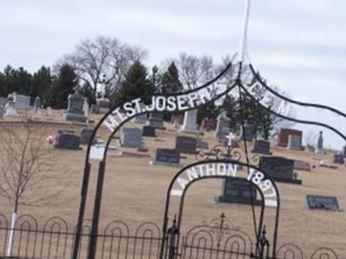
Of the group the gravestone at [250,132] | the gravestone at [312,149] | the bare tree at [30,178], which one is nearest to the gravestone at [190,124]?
the gravestone at [250,132]

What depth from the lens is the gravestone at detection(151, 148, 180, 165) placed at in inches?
1147

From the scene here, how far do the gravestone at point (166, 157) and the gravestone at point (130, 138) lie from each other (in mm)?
3731

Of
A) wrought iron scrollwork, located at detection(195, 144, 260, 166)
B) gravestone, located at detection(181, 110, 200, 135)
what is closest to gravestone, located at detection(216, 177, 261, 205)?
wrought iron scrollwork, located at detection(195, 144, 260, 166)

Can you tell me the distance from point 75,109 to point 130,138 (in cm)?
1078

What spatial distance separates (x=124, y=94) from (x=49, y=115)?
12.8 metres

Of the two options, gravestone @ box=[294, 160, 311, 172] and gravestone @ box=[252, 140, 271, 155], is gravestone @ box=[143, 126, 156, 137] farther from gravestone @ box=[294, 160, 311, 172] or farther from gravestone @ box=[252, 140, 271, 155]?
gravestone @ box=[294, 160, 311, 172]

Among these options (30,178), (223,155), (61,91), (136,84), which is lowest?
(30,178)

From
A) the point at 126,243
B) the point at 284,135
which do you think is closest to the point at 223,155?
the point at 126,243

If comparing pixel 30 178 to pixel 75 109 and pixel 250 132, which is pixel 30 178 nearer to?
pixel 250 132

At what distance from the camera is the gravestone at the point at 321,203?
2183cm

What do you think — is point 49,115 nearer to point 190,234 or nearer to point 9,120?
point 9,120

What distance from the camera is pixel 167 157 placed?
29312mm

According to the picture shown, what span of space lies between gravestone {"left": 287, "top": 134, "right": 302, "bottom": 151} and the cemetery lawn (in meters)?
16.0

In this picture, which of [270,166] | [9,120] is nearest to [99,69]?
[9,120]
